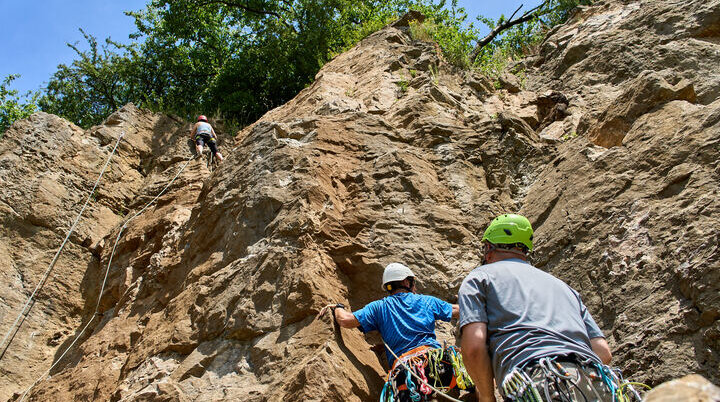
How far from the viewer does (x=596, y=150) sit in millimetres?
6383

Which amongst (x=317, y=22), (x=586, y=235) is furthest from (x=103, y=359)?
(x=317, y=22)

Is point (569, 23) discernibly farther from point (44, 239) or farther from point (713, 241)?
point (44, 239)

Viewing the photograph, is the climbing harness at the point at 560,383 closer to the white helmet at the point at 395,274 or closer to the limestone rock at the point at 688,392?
the limestone rock at the point at 688,392

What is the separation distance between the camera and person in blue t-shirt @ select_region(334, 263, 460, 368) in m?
4.77

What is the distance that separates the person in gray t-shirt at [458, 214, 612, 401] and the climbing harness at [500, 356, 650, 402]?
4 centimetres

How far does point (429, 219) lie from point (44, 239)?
5.88 metres

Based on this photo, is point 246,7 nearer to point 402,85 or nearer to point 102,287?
point 402,85

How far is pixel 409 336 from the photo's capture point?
4.77m

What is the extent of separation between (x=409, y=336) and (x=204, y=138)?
7230mm

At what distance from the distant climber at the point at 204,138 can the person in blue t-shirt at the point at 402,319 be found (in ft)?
20.8

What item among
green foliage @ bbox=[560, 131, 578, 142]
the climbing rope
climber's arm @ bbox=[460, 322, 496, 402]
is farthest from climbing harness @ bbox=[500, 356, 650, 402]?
the climbing rope

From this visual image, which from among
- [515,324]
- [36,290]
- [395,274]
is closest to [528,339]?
[515,324]

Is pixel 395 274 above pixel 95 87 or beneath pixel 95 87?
beneath

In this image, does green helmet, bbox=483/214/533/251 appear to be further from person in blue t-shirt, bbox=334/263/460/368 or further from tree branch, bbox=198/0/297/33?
tree branch, bbox=198/0/297/33
